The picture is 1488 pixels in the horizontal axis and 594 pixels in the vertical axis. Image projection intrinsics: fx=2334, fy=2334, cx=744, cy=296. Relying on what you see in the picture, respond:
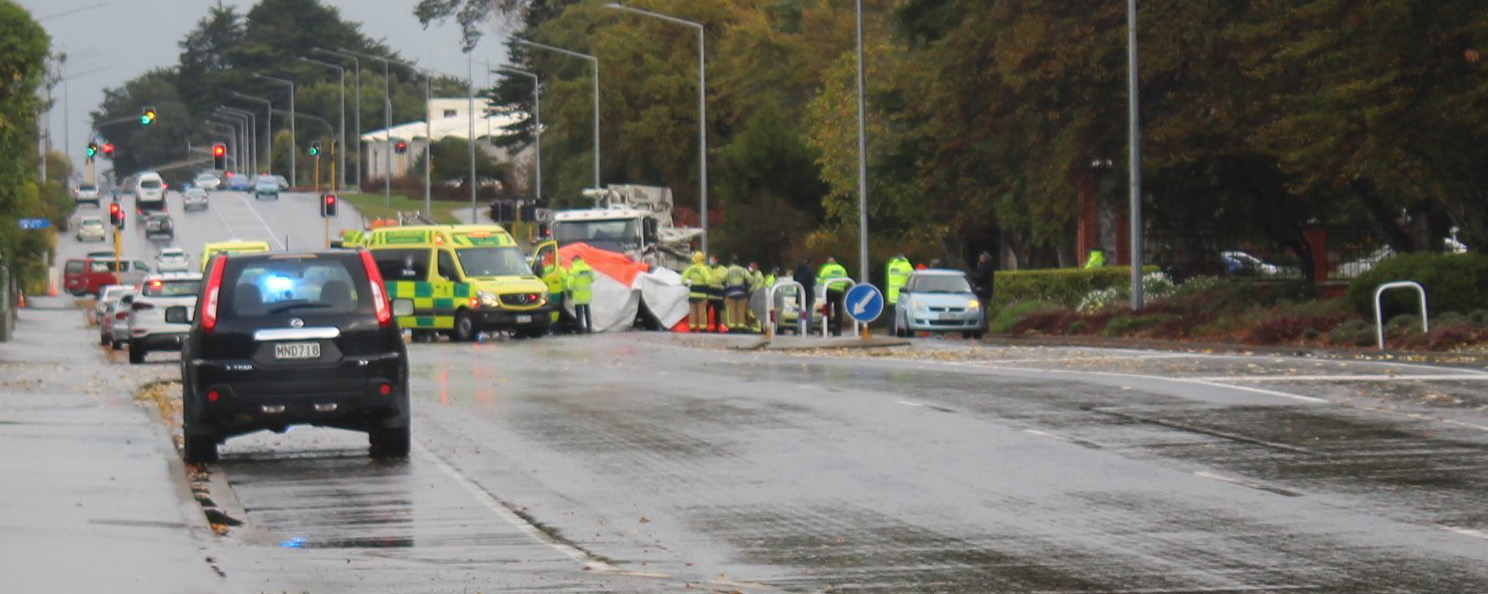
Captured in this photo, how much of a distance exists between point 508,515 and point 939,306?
29861 millimetres

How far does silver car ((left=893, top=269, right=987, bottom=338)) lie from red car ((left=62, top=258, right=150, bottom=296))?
54.4 metres

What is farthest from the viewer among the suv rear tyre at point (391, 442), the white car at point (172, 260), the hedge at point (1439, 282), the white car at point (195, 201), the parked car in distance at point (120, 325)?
the white car at point (195, 201)

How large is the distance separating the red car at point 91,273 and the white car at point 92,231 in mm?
19720

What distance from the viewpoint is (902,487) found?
1502cm

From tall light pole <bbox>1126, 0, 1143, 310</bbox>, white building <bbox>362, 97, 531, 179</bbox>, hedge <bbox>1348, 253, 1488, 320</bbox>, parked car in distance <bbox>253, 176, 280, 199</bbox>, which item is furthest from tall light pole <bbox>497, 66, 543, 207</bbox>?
hedge <bbox>1348, 253, 1488, 320</bbox>

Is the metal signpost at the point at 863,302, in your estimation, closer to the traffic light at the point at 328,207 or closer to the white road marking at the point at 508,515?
the white road marking at the point at 508,515

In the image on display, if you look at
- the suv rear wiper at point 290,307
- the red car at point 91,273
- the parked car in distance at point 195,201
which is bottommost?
the suv rear wiper at point 290,307

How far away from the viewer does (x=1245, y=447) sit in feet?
55.2

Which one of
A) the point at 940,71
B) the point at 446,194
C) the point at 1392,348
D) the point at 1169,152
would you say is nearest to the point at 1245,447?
the point at 1392,348

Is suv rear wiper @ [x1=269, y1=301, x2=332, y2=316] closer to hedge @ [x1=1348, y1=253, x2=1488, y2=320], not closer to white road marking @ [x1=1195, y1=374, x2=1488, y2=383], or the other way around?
white road marking @ [x1=1195, y1=374, x2=1488, y2=383]

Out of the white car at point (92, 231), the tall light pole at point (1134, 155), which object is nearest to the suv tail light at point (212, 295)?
the tall light pole at point (1134, 155)

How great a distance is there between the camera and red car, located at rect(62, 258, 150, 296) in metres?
93.4

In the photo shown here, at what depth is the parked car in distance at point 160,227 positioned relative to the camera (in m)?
110

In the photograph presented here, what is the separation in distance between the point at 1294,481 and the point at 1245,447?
80.8 inches
